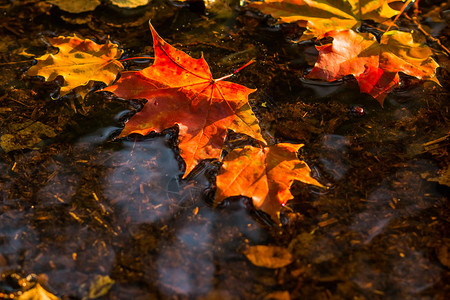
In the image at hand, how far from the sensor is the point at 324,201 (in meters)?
1.22

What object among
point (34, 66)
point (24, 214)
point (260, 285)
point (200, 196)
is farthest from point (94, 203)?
point (34, 66)

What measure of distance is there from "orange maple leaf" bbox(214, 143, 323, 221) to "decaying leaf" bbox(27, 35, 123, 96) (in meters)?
0.63

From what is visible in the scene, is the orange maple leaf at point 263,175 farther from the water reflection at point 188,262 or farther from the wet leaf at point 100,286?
the wet leaf at point 100,286

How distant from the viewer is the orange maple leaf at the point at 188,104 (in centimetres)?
127

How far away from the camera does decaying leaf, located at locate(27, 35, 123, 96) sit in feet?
4.91

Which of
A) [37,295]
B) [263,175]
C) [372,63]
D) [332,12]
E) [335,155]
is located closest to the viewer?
[37,295]

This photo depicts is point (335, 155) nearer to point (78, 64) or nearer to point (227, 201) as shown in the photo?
point (227, 201)

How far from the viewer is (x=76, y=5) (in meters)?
1.92

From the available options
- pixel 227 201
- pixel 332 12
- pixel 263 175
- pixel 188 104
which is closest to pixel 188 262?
pixel 227 201

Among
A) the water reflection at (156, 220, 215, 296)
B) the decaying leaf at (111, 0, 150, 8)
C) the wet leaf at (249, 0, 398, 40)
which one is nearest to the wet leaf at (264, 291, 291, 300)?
the water reflection at (156, 220, 215, 296)

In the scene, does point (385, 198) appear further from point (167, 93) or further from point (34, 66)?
point (34, 66)

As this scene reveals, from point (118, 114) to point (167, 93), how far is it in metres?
0.23

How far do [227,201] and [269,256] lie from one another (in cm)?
22

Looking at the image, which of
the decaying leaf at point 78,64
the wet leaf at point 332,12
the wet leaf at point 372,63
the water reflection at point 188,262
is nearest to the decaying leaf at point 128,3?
the decaying leaf at point 78,64
